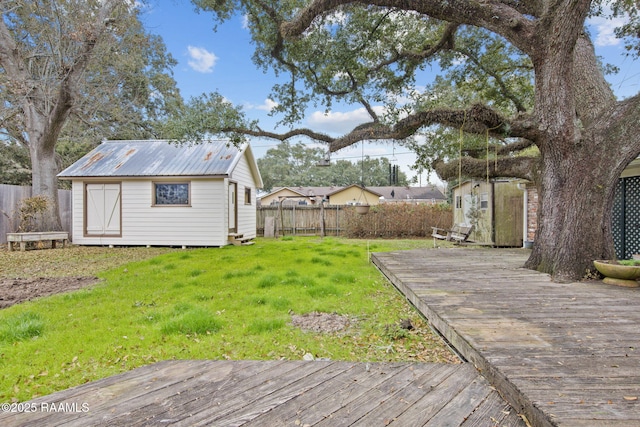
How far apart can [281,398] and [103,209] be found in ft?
36.4

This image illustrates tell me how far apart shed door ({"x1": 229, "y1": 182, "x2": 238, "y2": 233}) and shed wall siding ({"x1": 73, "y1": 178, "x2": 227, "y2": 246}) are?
761 mm

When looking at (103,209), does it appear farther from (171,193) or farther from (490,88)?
(490,88)

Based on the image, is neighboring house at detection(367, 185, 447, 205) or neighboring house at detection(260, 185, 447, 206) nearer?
neighboring house at detection(260, 185, 447, 206)

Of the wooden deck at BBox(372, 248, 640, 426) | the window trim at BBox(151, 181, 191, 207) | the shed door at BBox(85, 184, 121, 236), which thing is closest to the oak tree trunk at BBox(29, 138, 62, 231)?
the shed door at BBox(85, 184, 121, 236)

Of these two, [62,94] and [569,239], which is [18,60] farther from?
[569,239]

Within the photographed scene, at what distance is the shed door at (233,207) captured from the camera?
10880mm

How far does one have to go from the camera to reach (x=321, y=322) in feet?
11.1

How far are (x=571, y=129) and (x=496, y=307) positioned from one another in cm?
300

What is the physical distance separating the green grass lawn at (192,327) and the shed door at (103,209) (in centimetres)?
606

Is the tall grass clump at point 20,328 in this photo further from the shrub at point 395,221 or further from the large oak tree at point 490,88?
the shrub at point 395,221

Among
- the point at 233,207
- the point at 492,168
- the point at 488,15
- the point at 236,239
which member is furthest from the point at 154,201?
the point at 488,15

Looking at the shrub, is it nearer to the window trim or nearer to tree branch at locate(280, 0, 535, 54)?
the window trim

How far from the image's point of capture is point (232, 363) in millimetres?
2234

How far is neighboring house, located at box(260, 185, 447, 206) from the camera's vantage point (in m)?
30.4
